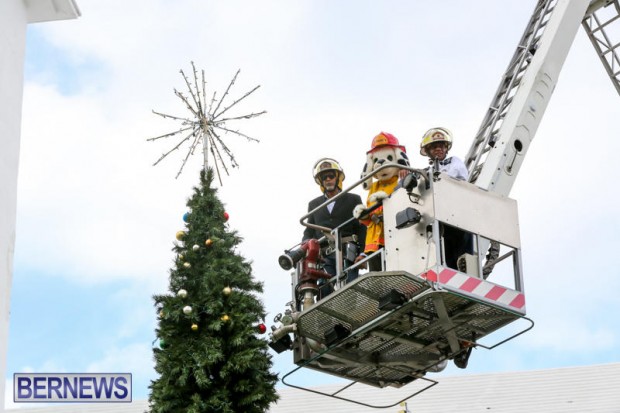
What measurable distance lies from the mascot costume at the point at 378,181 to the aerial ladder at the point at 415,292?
0.79 feet

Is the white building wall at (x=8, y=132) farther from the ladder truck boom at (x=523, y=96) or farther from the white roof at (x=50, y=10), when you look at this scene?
the ladder truck boom at (x=523, y=96)

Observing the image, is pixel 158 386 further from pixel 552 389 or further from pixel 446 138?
pixel 552 389

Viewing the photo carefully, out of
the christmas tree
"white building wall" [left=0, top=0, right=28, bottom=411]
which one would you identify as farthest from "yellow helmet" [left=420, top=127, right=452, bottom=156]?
"white building wall" [left=0, top=0, right=28, bottom=411]

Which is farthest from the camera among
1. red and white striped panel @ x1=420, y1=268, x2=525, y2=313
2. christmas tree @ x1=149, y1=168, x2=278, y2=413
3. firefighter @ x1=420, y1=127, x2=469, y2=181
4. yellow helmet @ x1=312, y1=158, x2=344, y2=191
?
christmas tree @ x1=149, y1=168, x2=278, y2=413

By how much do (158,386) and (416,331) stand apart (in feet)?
12.8

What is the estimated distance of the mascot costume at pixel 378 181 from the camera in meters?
13.7

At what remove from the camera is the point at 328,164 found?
49.4 ft

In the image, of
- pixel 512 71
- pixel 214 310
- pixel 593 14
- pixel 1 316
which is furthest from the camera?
pixel 593 14

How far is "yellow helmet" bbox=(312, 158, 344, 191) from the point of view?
49.4ft

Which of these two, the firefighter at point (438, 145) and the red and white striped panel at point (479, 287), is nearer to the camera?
the red and white striped panel at point (479, 287)

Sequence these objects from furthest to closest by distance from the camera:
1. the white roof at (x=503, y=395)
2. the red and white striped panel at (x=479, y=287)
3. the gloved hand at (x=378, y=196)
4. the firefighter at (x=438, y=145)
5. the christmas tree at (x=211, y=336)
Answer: the white roof at (x=503, y=395)
the christmas tree at (x=211, y=336)
the firefighter at (x=438, y=145)
the gloved hand at (x=378, y=196)
the red and white striped panel at (x=479, y=287)

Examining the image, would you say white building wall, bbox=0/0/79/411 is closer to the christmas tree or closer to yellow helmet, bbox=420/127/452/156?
yellow helmet, bbox=420/127/452/156

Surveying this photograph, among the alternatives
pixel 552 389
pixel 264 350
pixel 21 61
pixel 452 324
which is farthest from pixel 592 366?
pixel 21 61

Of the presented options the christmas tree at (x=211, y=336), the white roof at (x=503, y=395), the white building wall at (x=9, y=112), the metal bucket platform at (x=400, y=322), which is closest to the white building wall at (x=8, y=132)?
the white building wall at (x=9, y=112)
